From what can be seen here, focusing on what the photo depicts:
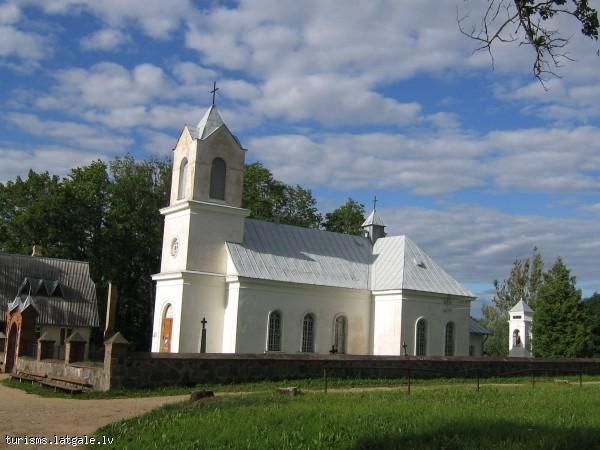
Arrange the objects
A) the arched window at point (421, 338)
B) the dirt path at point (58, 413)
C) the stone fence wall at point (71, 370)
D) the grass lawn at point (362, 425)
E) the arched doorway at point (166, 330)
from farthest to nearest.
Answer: the arched window at point (421, 338), the arched doorway at point (166, 330), the stone fence wall at point (71, 370), the dirt path at point (58, 413), the grass lawn at point (362, 425)

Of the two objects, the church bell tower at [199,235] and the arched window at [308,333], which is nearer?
the church bell tower at [199,235]

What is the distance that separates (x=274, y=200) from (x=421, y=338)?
21.3 m

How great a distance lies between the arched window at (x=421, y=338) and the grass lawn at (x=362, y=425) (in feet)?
64.3

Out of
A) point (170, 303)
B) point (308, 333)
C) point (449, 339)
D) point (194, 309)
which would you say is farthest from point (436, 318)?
point (170, 303)

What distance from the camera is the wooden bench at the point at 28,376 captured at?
21.5 m

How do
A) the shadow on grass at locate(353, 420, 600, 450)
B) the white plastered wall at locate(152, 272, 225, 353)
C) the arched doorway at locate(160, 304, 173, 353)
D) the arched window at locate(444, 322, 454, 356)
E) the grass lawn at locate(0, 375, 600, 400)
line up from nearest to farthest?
1. the shadow on grass at locate(353, 420, 600, 450)
2. the grass lawn at locate(0, 375, 600, 400)
3. the white plastered wall at locate(152, 272, 225, 353)
4. the arched doorway at locate(160, 304, 173, 353)
5. the arched window at locate(444, 322, 454, 356)

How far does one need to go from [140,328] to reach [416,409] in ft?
121

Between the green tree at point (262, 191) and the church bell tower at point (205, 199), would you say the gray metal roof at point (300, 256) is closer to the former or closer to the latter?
the church bell tower at point (205, 199)

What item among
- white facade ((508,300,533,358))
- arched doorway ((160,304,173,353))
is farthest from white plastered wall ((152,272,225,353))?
white facade ((508,300,533,358))

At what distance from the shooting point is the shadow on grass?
31.9 ft

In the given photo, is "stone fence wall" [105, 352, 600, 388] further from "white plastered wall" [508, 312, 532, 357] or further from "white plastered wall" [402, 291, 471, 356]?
"white plastered wall" [508, 312, 532, 357]

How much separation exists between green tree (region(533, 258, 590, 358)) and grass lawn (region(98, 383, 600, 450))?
83.6ft

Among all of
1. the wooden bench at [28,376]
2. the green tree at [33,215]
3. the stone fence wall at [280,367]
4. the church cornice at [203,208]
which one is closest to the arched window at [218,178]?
the church cornice at [203,208]

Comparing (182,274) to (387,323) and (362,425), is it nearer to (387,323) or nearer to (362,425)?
(387,323)
